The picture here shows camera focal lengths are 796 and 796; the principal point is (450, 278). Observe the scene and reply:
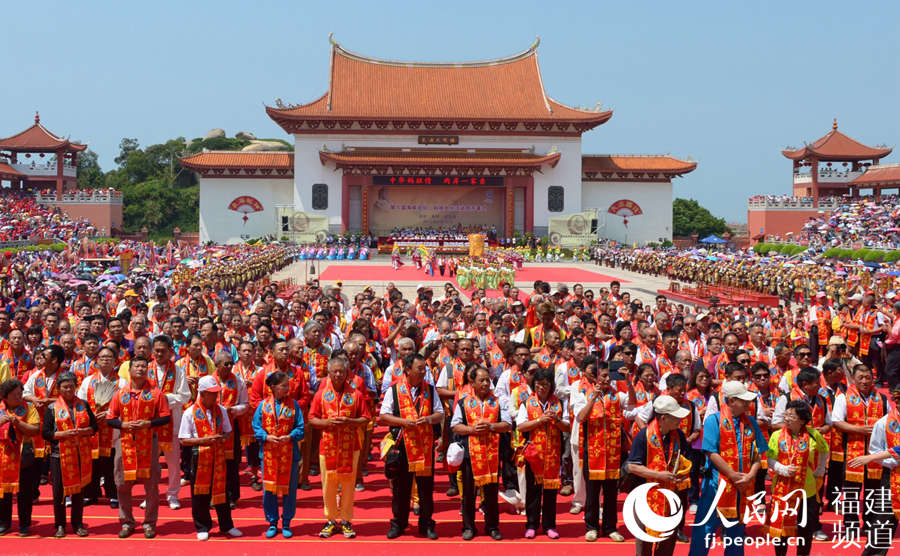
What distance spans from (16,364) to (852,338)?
33.5ft

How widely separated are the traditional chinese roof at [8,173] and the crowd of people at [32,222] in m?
0.95

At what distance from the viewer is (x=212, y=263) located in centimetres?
2278

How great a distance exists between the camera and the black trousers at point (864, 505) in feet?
17.4

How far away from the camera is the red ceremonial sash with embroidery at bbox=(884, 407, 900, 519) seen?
5160 millimetres

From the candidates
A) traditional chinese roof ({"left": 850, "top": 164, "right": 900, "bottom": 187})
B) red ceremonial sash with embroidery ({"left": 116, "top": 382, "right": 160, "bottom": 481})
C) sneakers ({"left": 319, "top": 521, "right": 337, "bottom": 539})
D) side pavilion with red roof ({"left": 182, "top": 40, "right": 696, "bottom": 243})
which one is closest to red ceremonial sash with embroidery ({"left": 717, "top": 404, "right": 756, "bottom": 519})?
sneakers ({"left": 319, "top": 521, "right": 337, "bottom": 539})

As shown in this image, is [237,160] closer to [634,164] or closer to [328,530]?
[634,164]

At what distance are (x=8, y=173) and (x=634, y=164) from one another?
115ft

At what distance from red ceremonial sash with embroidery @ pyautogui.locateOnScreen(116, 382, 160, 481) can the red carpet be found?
19.8m

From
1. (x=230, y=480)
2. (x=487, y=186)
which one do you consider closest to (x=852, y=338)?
(x=230, y=480)

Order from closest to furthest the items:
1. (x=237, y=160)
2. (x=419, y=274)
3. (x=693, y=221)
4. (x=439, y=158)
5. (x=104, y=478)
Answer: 1. (x=104, y=478)
2. (x=419, y=274)
3. (x=439, y=158)
4. (x=237, y=160)
5. (x=693, y=221)

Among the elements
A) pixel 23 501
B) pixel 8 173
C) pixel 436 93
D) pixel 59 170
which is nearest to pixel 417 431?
pixel 23 501

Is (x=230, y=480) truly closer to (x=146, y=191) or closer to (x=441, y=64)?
(x=441, y=64)

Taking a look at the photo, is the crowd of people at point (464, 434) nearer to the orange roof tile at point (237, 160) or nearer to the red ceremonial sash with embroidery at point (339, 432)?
the red ceremonial sash with embroidery at point (339, 432)

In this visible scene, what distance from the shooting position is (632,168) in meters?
45.1
